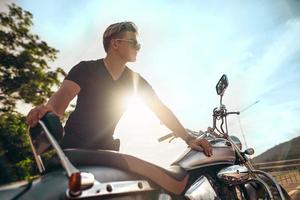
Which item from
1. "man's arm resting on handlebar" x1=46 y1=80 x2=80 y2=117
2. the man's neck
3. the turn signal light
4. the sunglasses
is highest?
the sunglasses

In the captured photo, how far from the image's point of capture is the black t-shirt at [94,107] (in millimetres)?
2719

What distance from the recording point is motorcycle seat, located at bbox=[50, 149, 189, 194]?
1930mm

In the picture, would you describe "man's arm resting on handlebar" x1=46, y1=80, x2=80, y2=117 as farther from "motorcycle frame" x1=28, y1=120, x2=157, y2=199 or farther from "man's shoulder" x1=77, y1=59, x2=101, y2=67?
"motorcycle frame" x1=28, y1=120, x2=157, y2=199

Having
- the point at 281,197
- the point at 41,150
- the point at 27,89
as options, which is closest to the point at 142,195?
the point at 41,150

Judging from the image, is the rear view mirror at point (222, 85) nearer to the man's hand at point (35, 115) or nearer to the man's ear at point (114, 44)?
the man's ear at point (114, 44)

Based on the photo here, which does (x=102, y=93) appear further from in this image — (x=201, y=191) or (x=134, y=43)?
(x=201, y=191)

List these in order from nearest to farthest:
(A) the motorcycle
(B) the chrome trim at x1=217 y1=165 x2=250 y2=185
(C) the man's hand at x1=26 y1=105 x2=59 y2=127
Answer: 1. (A) the motorcycle
2. (C) the man's hand at x1=26 y1=105 x2=59 y2=127
3. (B) the chrome trim at x1=217 y1=165 x2=250 y2=185

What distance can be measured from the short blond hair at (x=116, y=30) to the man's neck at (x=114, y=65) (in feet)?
0.47

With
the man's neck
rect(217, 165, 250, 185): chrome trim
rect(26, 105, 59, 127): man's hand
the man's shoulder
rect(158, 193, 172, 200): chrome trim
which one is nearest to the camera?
rect(26, 105, 59, 127): man's hand

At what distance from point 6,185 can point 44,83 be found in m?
24.2

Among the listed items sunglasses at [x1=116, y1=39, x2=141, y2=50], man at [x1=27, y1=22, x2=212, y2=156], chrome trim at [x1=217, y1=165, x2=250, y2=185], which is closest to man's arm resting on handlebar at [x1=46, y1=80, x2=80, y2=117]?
man at [x1=27, y1=22, x2=212, y2=156]

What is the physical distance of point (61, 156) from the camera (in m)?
1.56

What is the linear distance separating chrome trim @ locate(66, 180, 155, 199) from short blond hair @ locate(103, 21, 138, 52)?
4.80 ft

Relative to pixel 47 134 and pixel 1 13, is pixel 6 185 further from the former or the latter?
pixel 1 13
